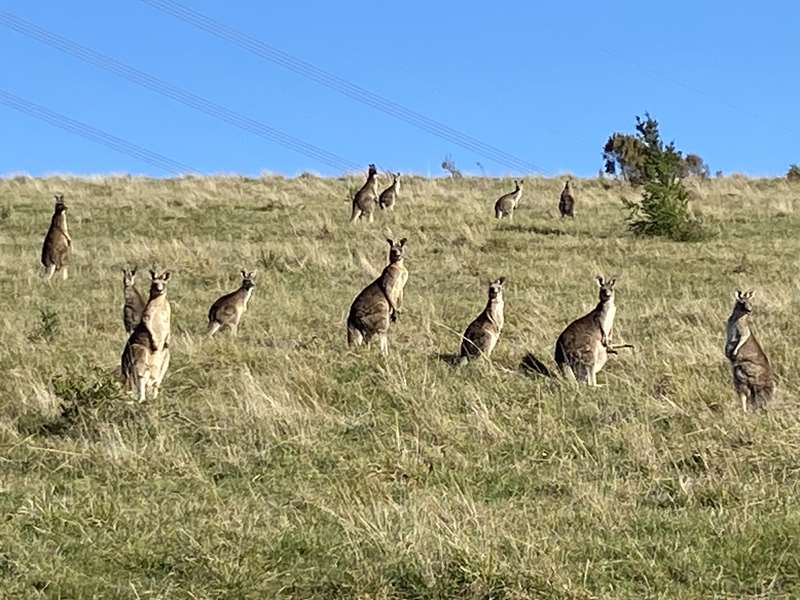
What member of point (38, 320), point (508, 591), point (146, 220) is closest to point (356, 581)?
point (508, 591)

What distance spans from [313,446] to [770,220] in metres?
17.8

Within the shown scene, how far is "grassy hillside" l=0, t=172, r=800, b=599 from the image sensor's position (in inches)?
191

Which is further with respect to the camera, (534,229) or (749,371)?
(534,229)

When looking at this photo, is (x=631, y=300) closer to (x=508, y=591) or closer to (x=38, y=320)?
(x=38, y=320)

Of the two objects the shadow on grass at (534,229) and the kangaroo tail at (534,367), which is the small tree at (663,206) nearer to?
the shadow on grass at (534,229)

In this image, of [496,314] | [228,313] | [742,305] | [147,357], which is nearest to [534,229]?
[228,313]

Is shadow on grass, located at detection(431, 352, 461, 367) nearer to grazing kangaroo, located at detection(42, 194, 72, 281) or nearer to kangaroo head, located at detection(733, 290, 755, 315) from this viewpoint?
kangaroo head, located at detection(733, 290, 755, 315)

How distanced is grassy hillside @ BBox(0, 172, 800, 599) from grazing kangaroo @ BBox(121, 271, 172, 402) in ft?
0.68

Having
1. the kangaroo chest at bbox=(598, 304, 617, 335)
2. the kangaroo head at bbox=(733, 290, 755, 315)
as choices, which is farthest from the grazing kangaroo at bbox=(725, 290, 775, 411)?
the kangaroo chest at bbox=(598, 304, 617, 335)

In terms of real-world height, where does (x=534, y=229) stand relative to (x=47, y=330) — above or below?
above

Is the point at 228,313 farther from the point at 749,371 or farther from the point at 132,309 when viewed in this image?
the point at 749,371

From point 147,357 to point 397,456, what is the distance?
2728 mm

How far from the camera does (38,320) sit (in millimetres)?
12352

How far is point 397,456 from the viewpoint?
6734mm
